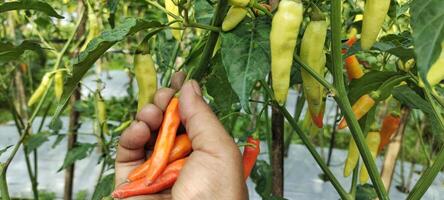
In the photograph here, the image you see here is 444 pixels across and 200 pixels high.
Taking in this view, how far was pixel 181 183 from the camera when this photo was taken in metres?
0.93

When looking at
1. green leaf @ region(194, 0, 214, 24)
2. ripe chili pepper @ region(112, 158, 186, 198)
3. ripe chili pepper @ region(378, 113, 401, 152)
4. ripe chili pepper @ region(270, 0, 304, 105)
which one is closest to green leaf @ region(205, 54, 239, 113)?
green leaf @ region(194, 0, 214, 24)

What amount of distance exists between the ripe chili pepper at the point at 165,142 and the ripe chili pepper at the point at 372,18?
0.34m

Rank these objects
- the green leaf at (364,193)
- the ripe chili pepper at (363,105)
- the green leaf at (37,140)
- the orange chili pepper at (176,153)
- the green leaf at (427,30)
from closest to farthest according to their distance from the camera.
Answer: the green leaf at (427,30) < the orange chili pepper at (176,153) < the ripe chili pepper at (363,105) < the green leaf at (364,193) < the green leaf at (37,140)

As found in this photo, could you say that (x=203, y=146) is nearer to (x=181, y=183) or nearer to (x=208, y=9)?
(x=181, y=183)

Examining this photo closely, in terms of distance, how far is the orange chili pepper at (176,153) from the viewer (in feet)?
3.27

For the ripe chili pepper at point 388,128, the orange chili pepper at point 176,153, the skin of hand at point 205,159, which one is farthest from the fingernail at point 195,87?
the ripe chili pepper at point 388,128

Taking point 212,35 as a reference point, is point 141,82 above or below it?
below

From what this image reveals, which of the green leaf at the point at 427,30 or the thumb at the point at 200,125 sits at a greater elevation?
the green leaf at the point at 427,30

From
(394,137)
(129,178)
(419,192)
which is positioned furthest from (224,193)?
(394,137)

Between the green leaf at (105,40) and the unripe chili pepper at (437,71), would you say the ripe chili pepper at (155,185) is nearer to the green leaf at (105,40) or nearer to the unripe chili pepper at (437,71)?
the green leaf at (105,40)

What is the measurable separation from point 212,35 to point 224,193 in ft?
0.85

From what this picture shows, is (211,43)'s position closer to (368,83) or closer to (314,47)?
(314,47)

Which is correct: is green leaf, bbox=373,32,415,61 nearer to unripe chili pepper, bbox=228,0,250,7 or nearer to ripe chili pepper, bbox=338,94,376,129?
ripe chili pepper, bbox=338,94,376,129

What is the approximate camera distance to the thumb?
3.02 feet
